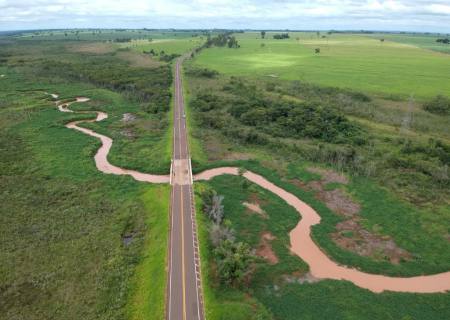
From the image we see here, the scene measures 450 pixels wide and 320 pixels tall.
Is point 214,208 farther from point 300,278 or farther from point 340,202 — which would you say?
point 340,202

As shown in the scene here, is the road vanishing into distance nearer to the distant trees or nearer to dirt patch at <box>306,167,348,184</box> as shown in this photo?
dirt patch at <box>306,167,348,184</box>

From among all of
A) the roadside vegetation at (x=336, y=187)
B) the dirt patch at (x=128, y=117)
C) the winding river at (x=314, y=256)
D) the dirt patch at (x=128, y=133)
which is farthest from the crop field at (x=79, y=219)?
the roadside vegetation at (x=336, y=187)

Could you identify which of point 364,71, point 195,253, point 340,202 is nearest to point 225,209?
point 195,253

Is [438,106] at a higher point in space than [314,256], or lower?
higher

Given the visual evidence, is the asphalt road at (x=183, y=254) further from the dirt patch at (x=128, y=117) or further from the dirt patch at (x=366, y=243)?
the dirt patch at (x=128, y=117)

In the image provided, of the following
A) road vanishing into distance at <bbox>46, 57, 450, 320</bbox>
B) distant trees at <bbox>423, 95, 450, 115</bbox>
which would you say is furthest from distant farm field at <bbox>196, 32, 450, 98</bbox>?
road vanishing into distance at <bbox>46, 57, 450, 320</bbox>

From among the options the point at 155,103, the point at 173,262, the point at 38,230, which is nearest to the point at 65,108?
the point at 155,103

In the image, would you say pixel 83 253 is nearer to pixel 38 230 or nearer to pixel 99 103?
pixel 38 230

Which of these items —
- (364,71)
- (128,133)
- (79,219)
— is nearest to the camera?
(79,219)
